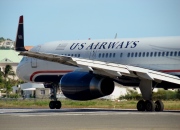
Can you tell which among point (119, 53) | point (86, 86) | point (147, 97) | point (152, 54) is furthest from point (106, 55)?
point (147, 97)

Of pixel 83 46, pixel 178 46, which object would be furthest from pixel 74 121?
pixel 83 46

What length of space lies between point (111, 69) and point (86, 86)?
2.08 m

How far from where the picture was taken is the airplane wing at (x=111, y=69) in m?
38.9

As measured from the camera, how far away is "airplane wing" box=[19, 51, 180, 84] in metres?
38.9

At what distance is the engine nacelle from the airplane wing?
693mm

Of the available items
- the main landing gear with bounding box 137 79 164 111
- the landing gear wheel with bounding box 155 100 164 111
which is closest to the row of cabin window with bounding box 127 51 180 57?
the main landing gear with bounding box 137 79 164 111

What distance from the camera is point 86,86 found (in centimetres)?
4094

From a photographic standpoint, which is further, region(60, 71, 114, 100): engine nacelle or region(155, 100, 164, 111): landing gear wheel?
region(155, 100, 164, 111): landing gear wheel

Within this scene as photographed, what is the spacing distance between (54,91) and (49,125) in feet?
55.5

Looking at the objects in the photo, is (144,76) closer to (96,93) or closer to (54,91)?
(96,93)

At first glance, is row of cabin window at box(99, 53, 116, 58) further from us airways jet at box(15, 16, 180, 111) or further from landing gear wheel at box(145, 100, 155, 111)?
landing gear wheel at box(145, 100, 155, 111)

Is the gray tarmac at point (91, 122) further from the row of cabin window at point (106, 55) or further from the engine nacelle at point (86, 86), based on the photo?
the row of cabin window at point (106, 55)

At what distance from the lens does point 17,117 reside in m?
35.9

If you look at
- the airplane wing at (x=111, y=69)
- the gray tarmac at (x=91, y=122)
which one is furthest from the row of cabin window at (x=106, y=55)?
the gray tarmac at (x=91, y=122)
